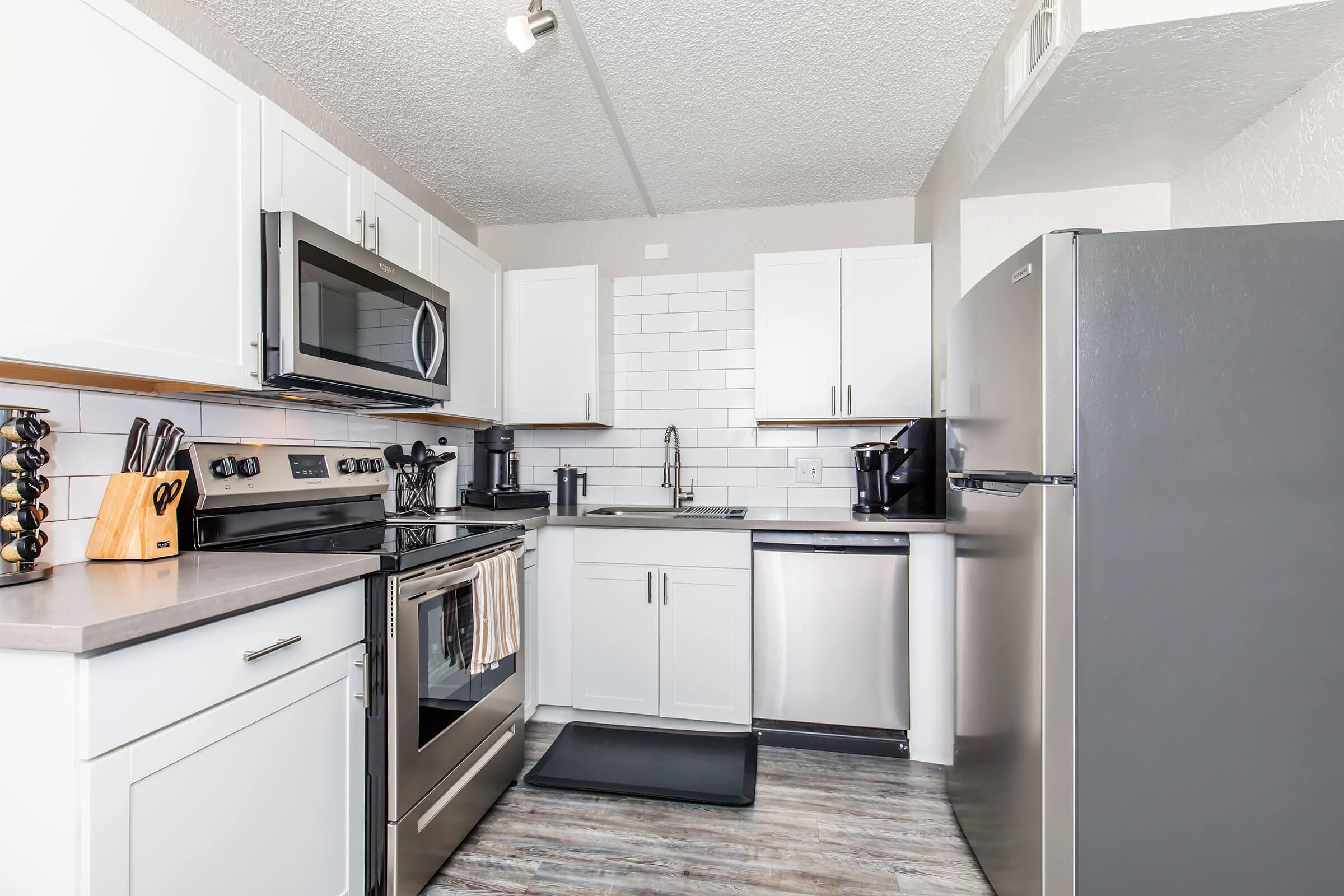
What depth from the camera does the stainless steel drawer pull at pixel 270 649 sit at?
1183 mm

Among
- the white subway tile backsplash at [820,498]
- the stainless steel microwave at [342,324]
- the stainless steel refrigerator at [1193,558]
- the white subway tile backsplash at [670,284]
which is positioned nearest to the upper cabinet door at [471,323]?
the stainless steel microwave at [342,324]

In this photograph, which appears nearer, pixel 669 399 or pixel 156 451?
pixel 156 451

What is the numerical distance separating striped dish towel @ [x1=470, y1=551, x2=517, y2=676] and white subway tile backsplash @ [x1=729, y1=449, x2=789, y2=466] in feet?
4.62

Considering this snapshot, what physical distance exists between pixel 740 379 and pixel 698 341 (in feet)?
1.00

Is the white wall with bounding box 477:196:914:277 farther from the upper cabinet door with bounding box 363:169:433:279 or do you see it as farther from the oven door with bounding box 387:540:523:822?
the oven door with bounding box 387:540:523:822

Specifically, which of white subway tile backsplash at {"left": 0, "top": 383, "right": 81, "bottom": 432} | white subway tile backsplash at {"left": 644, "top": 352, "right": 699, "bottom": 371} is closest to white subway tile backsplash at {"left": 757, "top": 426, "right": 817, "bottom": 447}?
white subway tile backsplash at {"left": 644, "top": 352, "right": 699, "bottom": 371}

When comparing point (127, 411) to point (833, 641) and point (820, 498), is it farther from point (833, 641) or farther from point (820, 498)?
point (820, 498)

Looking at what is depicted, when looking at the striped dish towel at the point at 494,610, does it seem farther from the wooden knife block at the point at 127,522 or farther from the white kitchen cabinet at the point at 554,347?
the white kitchen cabinet at the point at 554,347

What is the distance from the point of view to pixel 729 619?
2.53m

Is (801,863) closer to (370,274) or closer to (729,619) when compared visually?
(729,619)

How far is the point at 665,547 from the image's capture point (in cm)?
259

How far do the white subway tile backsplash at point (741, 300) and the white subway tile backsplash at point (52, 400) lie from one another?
99.8 inches

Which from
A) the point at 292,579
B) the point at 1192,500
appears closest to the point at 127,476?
the point at 292,579

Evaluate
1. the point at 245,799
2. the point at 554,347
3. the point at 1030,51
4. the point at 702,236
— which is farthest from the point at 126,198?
the point at 702,236
